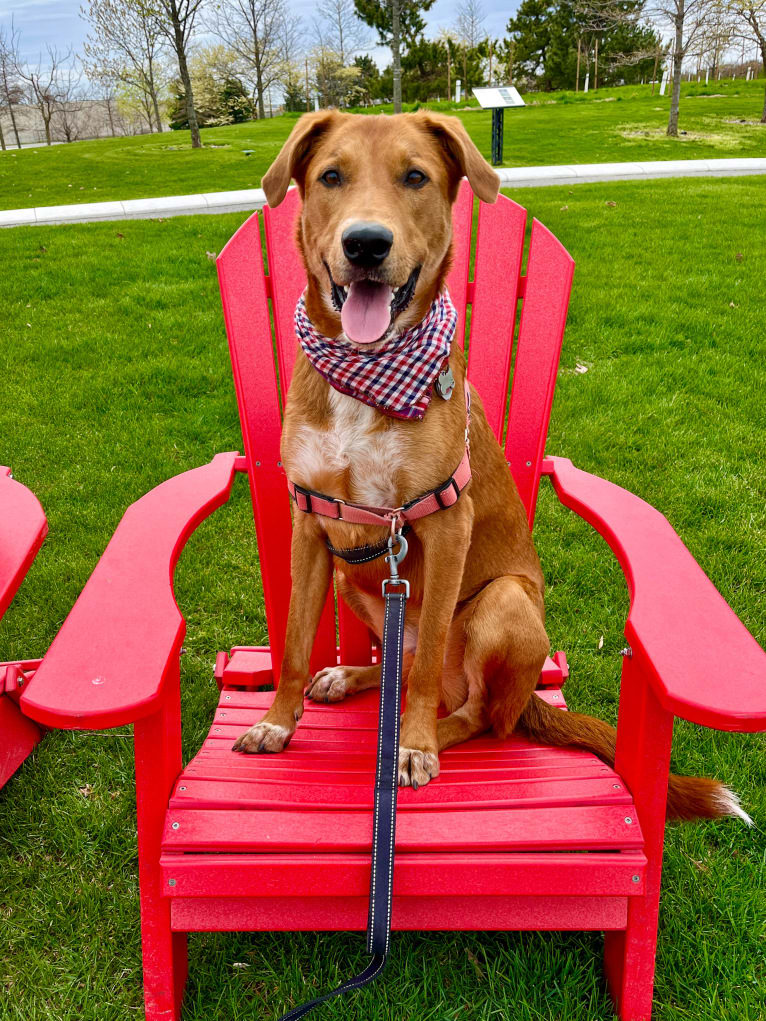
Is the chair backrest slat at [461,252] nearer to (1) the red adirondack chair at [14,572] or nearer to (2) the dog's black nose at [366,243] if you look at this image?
(2) the dog's black nose at [366,243]

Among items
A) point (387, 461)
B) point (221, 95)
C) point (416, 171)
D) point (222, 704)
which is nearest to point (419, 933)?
point (222, 704)

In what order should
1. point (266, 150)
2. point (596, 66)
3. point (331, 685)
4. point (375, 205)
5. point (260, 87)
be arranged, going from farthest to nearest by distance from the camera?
point (596, 66)
point (260, 87)
point (266, 150)
point (331, 685)
point (375, 205)

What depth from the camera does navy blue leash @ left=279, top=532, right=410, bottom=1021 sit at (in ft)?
5.30

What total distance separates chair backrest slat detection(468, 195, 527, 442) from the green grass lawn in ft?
36.0

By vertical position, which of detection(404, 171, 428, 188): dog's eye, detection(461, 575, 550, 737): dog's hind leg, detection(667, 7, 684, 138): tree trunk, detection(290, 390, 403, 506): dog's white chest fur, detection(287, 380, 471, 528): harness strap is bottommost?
detection(461, 575, 550, 737): dog's hind leg

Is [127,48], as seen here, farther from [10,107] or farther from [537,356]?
[537,356]

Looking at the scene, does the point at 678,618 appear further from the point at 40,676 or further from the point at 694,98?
the point at 694,98

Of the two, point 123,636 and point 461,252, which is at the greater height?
point 461,252

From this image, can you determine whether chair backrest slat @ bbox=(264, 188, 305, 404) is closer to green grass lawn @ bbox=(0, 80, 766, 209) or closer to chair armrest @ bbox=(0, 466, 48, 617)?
chair armrest @ bbox=(0, 466, 48, 617)

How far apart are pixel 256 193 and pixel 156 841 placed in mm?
11054

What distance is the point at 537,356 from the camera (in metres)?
2.73

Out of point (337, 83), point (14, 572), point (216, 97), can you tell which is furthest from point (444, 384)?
point (337, 83)

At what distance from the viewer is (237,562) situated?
3.89m

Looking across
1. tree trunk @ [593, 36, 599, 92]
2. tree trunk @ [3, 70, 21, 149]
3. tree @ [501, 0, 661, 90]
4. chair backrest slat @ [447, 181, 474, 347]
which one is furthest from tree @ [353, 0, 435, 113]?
chair backrest slat @ [447, 181, 474, 347]
